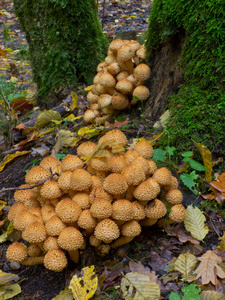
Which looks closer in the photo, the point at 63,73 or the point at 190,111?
the point at 190,111

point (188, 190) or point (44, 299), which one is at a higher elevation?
point (188, 190)

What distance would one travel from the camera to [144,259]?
248 centimetres

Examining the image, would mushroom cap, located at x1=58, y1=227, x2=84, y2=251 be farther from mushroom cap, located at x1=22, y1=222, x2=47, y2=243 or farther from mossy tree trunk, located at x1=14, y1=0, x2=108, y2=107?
mossy tree trunk, located at x1=14, y1=0, x2=108, y2=107

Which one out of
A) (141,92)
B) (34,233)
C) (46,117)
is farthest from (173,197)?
(46,117)

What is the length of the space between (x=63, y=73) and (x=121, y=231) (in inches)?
159

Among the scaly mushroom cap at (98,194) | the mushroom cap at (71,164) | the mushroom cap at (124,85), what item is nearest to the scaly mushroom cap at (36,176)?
the mushroom cap at (71,164)

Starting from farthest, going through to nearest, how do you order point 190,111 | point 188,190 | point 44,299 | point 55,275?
point 190,111, point 188,190, point 55,275, point 44,299

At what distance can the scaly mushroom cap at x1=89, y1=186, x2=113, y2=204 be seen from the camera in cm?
241

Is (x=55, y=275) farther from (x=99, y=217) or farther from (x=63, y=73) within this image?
(x=63, y=73)

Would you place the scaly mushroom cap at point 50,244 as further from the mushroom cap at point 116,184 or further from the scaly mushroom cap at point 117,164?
the scaly mushroom cap at point 117,164

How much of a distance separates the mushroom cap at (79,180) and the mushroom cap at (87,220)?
24cm

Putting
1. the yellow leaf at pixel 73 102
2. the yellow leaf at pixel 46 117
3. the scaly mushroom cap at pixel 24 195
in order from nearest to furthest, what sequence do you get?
the scaly mushroom cap at pixel 24 195
the yellow leaf at pixel 46 117
the yellow leaf at pixel 73 102

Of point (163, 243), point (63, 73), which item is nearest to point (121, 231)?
point (163, 243)

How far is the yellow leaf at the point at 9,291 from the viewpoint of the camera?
2.42 meters
